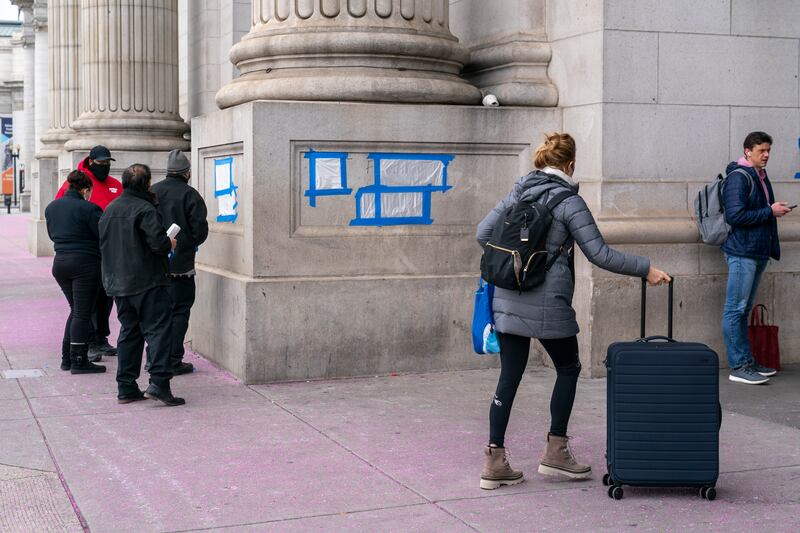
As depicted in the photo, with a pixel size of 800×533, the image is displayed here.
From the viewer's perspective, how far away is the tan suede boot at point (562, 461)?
6199mm

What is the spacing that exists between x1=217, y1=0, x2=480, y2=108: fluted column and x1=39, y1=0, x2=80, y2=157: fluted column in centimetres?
1452

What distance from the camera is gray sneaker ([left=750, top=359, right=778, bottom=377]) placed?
9.25 metres

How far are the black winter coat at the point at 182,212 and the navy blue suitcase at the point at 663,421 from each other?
445 centimetres

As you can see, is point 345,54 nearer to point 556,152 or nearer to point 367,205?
point 367,205

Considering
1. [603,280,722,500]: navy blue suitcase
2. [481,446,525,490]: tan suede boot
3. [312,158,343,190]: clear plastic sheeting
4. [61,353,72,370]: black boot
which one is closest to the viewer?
[603,280,722,500]: navy blue suitcase

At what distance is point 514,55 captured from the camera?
10.3 metres

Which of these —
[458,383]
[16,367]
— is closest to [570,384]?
[458,383]

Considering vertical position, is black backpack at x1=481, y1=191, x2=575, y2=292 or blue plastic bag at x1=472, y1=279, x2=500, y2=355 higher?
black backpack at x1=481, y1=191, x2=575, y2=292

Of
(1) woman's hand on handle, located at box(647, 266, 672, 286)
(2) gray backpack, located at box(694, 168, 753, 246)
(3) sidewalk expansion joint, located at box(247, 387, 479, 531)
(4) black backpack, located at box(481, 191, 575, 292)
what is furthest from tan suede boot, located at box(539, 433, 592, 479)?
(2) gray backpack, located at box(694, 168, 753, 246)

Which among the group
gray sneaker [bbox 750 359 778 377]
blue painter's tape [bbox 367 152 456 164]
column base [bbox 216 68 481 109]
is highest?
column base [bbox 216 68 481 109]

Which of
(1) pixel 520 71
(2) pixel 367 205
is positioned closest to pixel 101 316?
(2) pixel 367 205

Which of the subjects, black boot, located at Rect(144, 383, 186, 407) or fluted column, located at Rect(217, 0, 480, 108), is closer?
black boot, located at Rect(144, 383, 186, 407)

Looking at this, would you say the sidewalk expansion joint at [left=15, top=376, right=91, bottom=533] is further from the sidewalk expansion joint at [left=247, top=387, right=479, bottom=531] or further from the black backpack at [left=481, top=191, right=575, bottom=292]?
→ the black backpack at [left=481, top=191, right=575, bottom=292]

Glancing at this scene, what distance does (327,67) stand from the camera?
382 inches
